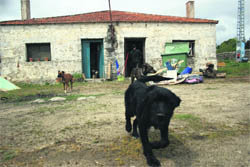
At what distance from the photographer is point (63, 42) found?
13.7m

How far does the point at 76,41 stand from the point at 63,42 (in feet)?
3.09

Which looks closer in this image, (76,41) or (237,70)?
(76,41)

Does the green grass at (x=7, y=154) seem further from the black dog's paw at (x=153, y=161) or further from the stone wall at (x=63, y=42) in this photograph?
the stone wall at (x=63, y=42)

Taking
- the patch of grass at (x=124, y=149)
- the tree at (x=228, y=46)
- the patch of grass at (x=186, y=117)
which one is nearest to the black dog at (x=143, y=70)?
the patch of grass at (x=186, y=117)

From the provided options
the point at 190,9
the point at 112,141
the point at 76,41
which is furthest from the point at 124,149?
the point at 190,9

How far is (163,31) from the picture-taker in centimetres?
1462

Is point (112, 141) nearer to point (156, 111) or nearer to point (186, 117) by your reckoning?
point (156, 111)

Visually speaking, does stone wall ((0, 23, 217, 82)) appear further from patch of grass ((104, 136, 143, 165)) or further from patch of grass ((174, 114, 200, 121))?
patch of grass ((104, 136, 143, 165))

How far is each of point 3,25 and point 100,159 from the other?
14840 millimetres

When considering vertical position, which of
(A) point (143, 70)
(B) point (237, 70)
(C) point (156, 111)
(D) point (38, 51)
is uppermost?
(D) point (38, 51)

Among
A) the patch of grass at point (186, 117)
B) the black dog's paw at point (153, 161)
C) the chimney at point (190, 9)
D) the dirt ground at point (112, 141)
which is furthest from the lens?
the chimney at point (190, 9)

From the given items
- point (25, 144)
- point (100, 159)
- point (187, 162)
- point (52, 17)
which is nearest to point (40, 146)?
point (25, 144)

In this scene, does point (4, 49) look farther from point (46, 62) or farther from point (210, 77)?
point (210, 77)

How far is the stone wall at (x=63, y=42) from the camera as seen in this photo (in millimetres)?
13445
